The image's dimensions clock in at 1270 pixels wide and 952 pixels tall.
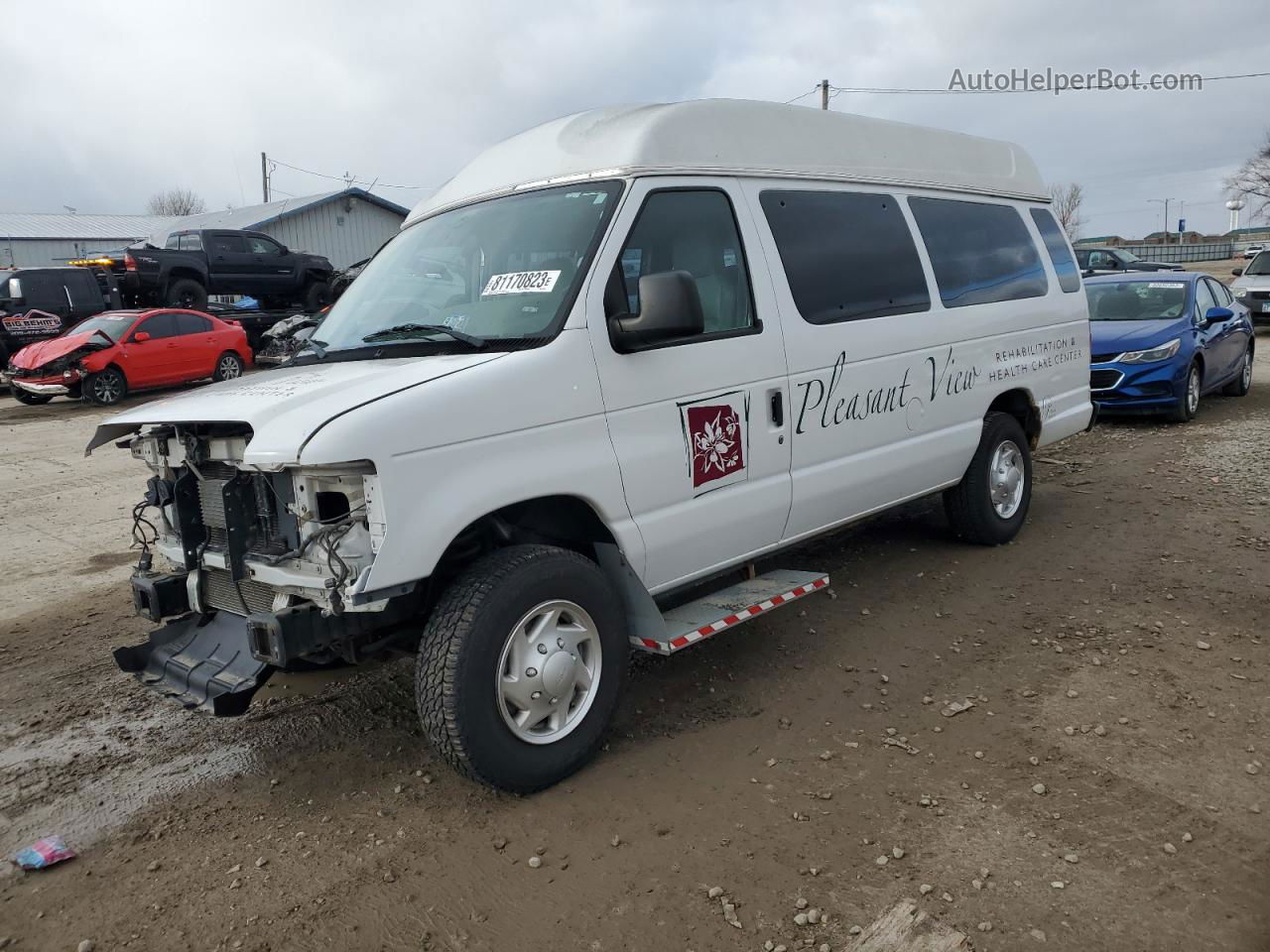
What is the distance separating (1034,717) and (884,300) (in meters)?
2.18

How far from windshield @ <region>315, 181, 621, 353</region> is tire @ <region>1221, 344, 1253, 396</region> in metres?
11.2

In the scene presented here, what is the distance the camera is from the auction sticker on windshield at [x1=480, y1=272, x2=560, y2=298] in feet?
12.2

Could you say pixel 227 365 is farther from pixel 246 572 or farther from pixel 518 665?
pixel 518 665

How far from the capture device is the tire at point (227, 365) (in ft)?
57.7

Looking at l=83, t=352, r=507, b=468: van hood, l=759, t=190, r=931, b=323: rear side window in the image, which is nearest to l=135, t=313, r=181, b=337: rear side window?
l=83, t=352, r=507, b=468: van hood

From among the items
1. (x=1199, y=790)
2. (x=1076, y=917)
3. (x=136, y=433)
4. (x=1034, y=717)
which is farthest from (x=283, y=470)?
(x=1199, y=790)

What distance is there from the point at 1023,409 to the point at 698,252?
Answer: 3300mm

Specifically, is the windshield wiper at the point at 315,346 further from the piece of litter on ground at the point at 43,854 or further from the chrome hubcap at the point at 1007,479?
the chrome hubcap at the point at 1007,479

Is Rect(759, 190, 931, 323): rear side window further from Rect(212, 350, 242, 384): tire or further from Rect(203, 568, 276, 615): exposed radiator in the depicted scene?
Rect(212, 350, 242, 384): tire

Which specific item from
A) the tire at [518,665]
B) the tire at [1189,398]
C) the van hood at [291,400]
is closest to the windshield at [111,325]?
the van hood at [291,400]

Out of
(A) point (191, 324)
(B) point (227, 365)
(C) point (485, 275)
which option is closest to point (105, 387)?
(A) point (191, 324)

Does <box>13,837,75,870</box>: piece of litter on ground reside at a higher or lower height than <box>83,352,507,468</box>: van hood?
lower

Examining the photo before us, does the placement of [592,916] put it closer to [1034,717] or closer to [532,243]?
[1034,717]

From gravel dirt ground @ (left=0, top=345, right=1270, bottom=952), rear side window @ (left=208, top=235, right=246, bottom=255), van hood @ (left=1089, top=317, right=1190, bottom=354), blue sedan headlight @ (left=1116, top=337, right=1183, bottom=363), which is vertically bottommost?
gravel dirt ground @ (left=0, top=345, right=1270, bottom=952)
